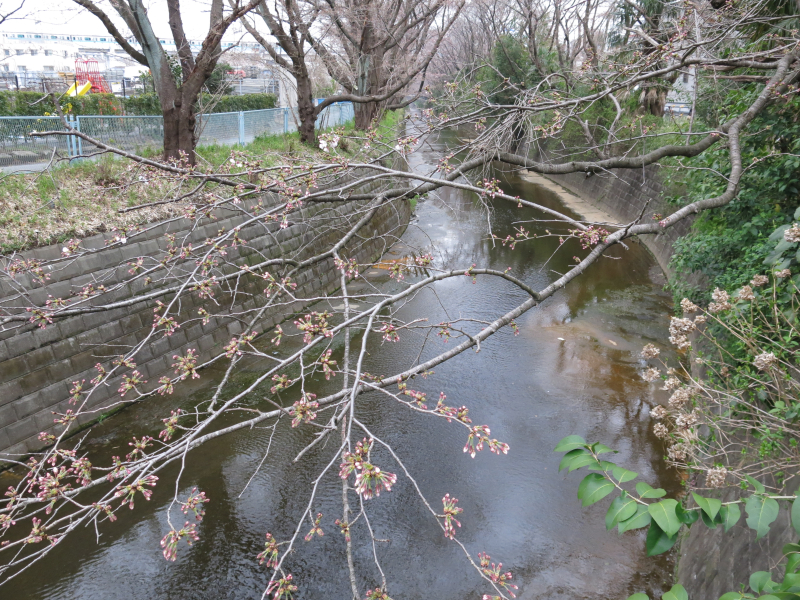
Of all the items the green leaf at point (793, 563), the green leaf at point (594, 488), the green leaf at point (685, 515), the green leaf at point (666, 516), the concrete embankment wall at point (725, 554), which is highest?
the green leaf at point (666, 516)

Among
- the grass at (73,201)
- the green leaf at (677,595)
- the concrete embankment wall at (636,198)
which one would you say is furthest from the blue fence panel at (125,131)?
the green leaf at (677,595)

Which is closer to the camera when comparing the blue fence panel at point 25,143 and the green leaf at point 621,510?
the green leaf at point 621,510

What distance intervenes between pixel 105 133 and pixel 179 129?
1334 millimetres

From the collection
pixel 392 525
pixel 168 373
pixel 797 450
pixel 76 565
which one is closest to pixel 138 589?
pixel 76 565

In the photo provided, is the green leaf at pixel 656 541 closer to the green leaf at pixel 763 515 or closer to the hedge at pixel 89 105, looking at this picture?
the green leaf at pixel 763 515

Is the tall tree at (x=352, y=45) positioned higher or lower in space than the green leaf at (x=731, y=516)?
higher

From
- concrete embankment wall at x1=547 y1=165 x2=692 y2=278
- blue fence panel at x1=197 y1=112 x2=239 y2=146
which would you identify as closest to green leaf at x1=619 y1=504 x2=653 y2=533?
concrete embankment wall at x1=547 y1=165 x2=692 y2=278

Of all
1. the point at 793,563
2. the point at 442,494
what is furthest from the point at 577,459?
the point at 442,494

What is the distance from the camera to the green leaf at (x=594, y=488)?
7.02 ft

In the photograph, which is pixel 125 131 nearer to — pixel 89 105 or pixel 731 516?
pixel 89 105

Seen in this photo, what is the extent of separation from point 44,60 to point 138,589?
88.8 feet

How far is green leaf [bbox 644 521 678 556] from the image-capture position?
2.01 meters

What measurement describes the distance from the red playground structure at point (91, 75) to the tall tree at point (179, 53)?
8.94m

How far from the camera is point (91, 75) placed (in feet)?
61.8
